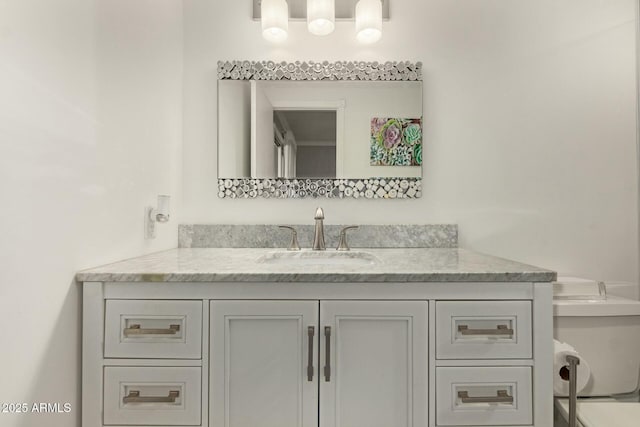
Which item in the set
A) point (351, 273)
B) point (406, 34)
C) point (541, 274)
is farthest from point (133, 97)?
point (541, 274)

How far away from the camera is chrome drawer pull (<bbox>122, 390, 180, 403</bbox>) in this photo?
905 millimetres

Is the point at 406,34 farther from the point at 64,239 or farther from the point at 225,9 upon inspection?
the point at 64,239

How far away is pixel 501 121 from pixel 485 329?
102cm

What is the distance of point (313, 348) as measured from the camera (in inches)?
35.5

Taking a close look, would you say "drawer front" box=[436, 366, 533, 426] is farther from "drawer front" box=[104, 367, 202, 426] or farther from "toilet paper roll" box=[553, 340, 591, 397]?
"drawer front" box=[104, 367, 202, 426]

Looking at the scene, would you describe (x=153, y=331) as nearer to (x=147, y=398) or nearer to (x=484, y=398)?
(x=147, y=398)

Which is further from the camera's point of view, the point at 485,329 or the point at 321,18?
the point at 321,18

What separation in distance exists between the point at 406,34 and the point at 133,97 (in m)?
1.18

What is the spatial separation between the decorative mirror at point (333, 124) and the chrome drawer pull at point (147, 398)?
91cm

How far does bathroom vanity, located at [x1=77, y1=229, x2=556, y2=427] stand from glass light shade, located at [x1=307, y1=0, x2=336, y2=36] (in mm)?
1091

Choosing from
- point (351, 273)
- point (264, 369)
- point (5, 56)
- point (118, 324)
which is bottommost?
point (264, 369)

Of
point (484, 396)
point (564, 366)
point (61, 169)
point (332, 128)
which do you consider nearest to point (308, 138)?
point (332, 128)

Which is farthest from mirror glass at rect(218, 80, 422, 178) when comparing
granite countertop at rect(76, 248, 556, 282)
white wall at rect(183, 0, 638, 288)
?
granite countertop at rect(76, 248, 556, 282)

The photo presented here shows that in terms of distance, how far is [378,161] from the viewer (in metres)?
1.53
